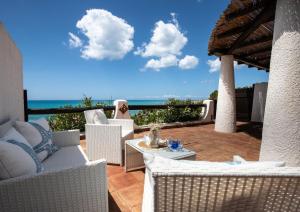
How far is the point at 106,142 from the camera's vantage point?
2779 mm

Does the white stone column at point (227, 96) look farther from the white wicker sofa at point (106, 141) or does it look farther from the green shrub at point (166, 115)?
the white wicker sofa at point (106, 141)

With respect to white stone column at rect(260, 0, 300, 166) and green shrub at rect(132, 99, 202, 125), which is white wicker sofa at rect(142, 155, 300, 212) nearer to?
white stone column at rect(260, 0, 300, 166)

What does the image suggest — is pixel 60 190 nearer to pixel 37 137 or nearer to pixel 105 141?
pixel 37 137

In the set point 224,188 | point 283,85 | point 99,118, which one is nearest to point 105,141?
point 99,118

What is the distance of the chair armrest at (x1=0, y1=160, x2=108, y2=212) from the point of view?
1.04 meters

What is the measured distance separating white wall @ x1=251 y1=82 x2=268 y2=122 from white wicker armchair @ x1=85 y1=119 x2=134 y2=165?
6663 millimetres

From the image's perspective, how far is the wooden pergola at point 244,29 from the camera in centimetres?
291

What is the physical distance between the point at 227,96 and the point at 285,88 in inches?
124

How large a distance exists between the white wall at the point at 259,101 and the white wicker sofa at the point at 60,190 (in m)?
7.64

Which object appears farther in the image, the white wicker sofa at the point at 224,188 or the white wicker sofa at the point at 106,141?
the white wicker sofa at the point at 106,141

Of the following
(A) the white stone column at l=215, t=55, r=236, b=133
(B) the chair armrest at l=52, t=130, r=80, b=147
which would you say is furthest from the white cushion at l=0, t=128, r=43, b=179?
(A) the white stone column at l=215, t=55, r=236, b=133

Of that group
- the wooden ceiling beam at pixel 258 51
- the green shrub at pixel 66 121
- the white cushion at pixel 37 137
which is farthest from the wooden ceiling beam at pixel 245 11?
the green shrub at pixel 66 121

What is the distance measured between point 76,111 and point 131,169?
2580 mm

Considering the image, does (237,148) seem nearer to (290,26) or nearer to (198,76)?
(290,26)
